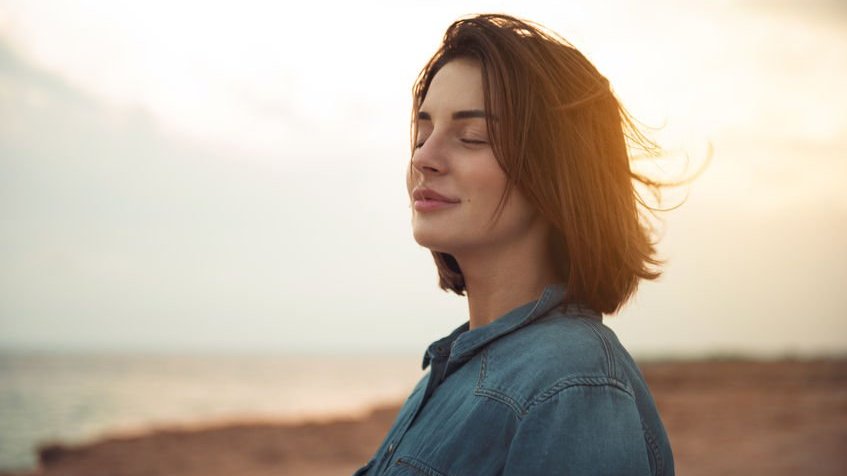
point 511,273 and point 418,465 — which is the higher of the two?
point 511,273

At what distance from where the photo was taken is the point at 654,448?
1752mm

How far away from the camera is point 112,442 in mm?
11336

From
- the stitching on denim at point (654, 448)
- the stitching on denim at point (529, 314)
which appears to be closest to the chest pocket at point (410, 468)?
the stitching on denim at point (529, 314)

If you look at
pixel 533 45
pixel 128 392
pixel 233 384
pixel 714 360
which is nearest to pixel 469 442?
pixel 533 45

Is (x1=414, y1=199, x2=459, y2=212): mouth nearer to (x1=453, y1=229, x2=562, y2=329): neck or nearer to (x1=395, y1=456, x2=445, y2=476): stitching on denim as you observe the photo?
(x1=453, y1=229, x2=562, y2=329): neck

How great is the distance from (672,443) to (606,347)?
8781mm

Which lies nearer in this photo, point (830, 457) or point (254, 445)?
point (830, 457)

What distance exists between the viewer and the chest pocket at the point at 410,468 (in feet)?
5.56

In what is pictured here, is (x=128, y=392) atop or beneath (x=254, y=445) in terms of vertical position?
beneath

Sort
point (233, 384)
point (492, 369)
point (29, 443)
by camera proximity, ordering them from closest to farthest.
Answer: point (492, 369), point (29, 443), point (233, 384)

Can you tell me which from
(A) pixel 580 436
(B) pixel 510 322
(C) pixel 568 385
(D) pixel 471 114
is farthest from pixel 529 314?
(D) pixel 471 114

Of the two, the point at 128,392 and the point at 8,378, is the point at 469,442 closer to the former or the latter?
the point at 128,392

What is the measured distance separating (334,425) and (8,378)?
47.5 metres

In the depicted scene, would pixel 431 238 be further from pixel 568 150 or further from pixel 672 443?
pixel 672 443
